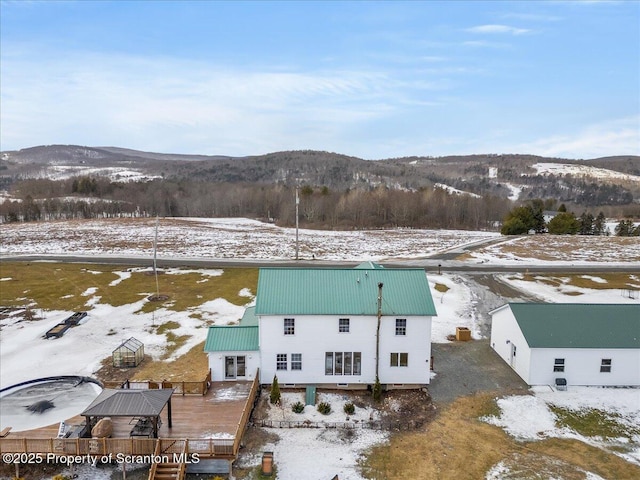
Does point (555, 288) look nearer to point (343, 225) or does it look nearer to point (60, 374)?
point (60, 374)

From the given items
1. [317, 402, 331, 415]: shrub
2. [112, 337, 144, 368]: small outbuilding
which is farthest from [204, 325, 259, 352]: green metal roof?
[112, 337, 144, 368]: small outbuilding

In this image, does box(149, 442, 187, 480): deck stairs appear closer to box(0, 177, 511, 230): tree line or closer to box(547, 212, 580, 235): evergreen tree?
box(0, 177, 511, 230): tree line

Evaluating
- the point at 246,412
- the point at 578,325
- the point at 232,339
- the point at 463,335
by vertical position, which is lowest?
the point at 246,412

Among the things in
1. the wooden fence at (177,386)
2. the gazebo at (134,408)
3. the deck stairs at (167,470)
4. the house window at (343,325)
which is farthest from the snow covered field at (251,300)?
the wooden fence at (177,386)

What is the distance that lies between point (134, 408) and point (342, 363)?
11.9 m

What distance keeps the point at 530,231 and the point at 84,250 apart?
102484mm

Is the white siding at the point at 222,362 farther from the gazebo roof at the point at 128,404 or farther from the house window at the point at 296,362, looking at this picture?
the gazebo roof at the point at 128,404

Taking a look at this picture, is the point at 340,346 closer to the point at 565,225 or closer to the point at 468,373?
the point at 468,373

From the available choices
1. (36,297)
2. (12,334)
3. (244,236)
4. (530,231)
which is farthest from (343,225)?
(12,334)

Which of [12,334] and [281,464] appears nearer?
[281,464]

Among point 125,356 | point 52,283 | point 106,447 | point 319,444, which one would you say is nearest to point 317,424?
point 319,444

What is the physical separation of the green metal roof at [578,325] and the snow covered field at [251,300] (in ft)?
9.73

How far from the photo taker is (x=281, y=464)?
1931 centimetres

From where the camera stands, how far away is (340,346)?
84.9 feet
